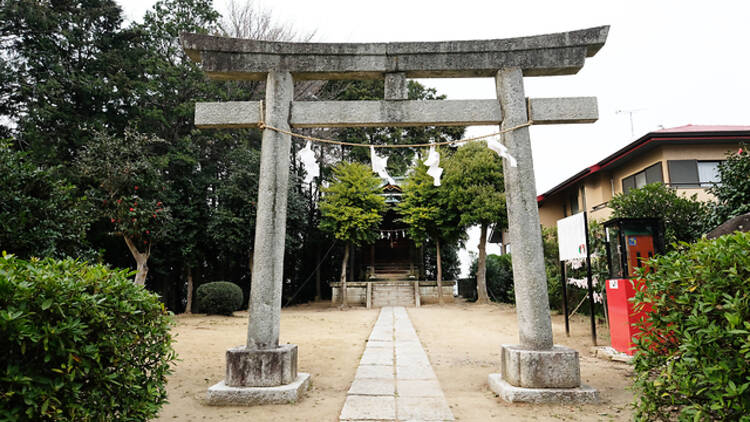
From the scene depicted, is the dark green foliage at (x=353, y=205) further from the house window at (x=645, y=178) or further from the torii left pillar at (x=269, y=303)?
the torii left pillar at (x=269, y=303)

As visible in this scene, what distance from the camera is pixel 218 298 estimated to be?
13836 millimetres

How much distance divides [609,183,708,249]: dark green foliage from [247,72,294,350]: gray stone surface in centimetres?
807

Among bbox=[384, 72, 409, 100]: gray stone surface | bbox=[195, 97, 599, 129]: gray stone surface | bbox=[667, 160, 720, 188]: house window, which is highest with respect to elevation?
bbox=[667, 160, 720, 188]: house window

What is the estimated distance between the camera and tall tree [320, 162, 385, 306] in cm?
1820

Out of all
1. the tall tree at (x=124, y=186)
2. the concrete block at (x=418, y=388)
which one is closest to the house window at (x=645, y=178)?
the concrete block at (x=418, y=388)

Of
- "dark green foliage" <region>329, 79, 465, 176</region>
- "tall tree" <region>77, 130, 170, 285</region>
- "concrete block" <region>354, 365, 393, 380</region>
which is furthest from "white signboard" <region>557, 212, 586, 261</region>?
"dark green foliage" <region>329, 79, 465, 176</region>

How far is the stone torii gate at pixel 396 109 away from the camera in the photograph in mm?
4750

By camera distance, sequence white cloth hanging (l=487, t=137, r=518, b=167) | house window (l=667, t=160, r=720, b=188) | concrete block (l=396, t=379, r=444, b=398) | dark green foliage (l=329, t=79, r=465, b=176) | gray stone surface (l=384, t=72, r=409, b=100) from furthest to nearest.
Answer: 1. dark green foliage (l=329, t=79, r=465, b=176)
2. house window (l=667, t=160, r=720, b=188)
3. gray stone surface (l=384, t=72, r=409, b=100)
4. white cloth hanging (l=487, t=137, r=518, b=167)
5. concrete block (l=396, t=379, r=444, b=398)

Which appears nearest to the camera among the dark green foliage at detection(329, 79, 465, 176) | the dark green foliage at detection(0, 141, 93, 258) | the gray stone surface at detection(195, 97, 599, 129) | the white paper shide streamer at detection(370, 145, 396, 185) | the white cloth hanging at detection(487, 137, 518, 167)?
the white cloth hanging at detection(487, 137, 518, 167)

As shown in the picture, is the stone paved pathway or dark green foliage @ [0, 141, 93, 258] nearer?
the stone paved pathway

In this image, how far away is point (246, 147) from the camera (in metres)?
16.9

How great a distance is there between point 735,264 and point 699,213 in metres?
8.20

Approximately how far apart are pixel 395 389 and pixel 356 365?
5.85 ft

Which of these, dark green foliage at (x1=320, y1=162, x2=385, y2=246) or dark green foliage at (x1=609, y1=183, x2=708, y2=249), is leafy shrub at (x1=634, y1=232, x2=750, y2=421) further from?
dark green foliage at (x1=320, y1=162, x2=385, y2=246)
